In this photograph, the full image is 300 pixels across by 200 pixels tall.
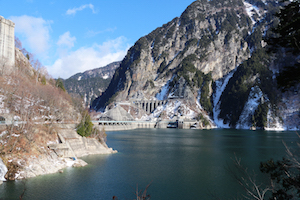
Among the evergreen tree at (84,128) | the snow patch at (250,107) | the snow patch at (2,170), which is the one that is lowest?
the snow patch at (2,170)

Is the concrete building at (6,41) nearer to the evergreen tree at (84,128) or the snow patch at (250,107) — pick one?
the evergreen tree at (84,128)

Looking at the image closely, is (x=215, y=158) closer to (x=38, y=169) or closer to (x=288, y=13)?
(x=38, y=169)

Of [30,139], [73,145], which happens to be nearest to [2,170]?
[30,139]

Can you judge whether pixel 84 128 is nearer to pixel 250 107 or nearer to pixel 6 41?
pixel 6 41

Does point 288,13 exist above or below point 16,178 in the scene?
above

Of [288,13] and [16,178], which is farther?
[16,178]

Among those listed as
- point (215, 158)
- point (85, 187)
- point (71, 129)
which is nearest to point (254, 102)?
point (215, 158)

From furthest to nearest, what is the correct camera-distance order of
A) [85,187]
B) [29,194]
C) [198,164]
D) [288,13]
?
[198,164], [85,187], [29,194], [288,13]

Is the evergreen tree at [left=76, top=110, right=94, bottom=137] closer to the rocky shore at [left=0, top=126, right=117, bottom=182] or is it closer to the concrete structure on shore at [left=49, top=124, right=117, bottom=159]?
the concrete structure on shore at [left=49, top=124, right=117, bottom=159]

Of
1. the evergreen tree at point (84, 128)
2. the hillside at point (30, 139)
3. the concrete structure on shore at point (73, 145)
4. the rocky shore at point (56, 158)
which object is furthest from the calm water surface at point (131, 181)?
the evergreen tree at point (84, 128)
